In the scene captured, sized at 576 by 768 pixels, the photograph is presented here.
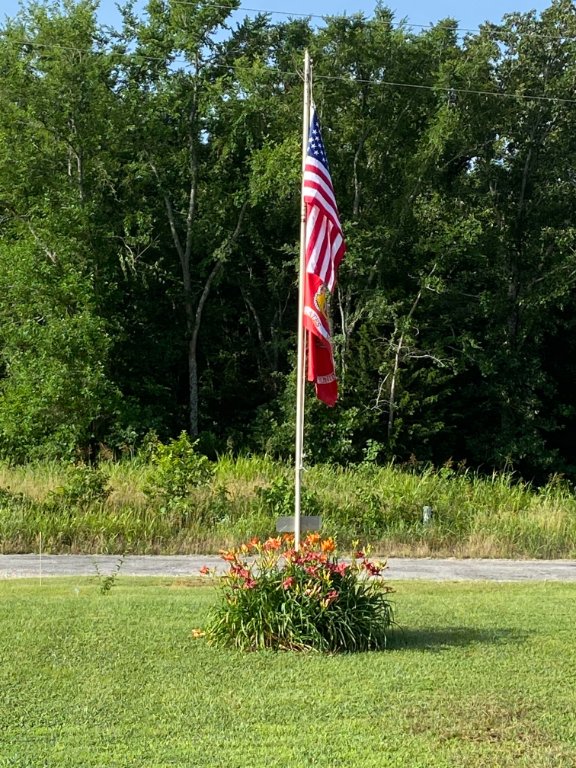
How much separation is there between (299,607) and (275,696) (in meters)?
1.31

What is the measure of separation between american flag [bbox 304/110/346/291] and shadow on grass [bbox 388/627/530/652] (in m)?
2.88

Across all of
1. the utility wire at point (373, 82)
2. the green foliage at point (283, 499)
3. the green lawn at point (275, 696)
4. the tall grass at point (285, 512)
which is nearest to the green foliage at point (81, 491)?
the tall grass at point (285, 512)

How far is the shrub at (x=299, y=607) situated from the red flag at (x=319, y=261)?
1428 mm

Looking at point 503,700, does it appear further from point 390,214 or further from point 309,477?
point 390,214

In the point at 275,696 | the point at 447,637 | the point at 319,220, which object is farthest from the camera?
the point at 319,220

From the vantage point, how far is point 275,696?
18.5 ft

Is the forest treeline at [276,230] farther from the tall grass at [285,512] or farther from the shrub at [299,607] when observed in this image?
the shrub at [299,607]

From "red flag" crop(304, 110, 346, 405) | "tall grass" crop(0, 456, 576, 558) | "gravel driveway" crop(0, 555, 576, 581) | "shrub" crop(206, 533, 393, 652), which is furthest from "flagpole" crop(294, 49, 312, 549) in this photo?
"tall grass" crop(0, 456, 576, 558)

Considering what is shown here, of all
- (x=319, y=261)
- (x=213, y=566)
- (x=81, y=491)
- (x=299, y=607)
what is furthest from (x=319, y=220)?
(x=81, y=491)

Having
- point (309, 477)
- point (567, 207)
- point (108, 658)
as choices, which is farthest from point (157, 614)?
point (567, 207)

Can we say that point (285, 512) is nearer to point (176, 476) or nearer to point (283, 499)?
point (283, 499)

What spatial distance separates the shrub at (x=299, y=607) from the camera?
6.89m

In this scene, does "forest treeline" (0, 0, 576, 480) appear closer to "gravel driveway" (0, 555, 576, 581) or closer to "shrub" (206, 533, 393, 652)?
"gravel driveway" (0, 555, 576, 581)

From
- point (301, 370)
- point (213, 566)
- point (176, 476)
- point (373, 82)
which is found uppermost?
point (373, 82)
